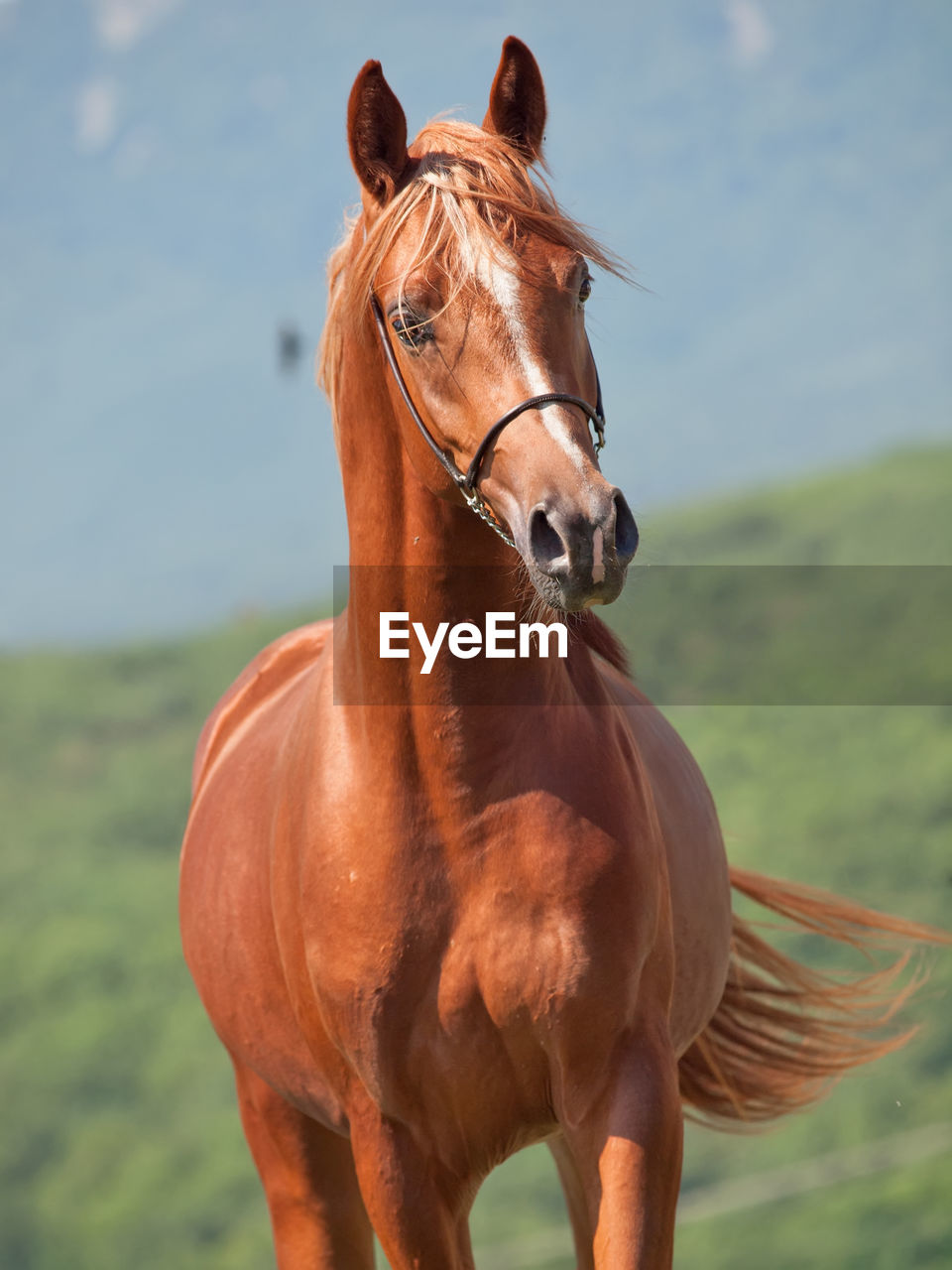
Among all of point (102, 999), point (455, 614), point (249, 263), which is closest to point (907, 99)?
point (249, 263)

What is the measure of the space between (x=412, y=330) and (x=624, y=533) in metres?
0.51

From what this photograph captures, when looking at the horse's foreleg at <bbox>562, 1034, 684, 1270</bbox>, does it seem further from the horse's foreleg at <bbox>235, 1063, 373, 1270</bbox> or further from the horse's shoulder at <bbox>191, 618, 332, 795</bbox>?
the horse's shoulder at <bbox>191, 618, 332, 795</bbox>

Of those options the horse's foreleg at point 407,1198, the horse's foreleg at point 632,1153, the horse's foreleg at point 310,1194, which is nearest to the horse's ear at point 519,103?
the horse's foreleg at point 632,1153

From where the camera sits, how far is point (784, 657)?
10766 millimetres

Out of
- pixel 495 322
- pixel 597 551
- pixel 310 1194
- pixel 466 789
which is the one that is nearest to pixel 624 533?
pixel 597 551

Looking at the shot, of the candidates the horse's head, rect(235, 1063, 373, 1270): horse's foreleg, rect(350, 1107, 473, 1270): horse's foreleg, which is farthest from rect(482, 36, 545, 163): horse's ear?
rect(235, 1063, 373, 1270): horse's foreleg

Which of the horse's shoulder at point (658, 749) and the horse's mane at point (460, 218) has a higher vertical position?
the horse's mane at point (460, 218)

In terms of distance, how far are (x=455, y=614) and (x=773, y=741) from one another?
26.9 feet

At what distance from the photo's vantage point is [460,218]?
2.44m

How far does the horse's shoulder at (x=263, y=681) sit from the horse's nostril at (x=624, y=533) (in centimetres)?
194

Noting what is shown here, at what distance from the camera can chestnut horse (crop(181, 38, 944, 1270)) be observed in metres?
2.44

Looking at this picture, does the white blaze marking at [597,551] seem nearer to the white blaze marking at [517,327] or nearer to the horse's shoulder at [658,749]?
the white blaze marking at [517,327]

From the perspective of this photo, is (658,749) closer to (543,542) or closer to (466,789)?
(466,789)

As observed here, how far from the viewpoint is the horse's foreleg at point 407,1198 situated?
2.72 m
